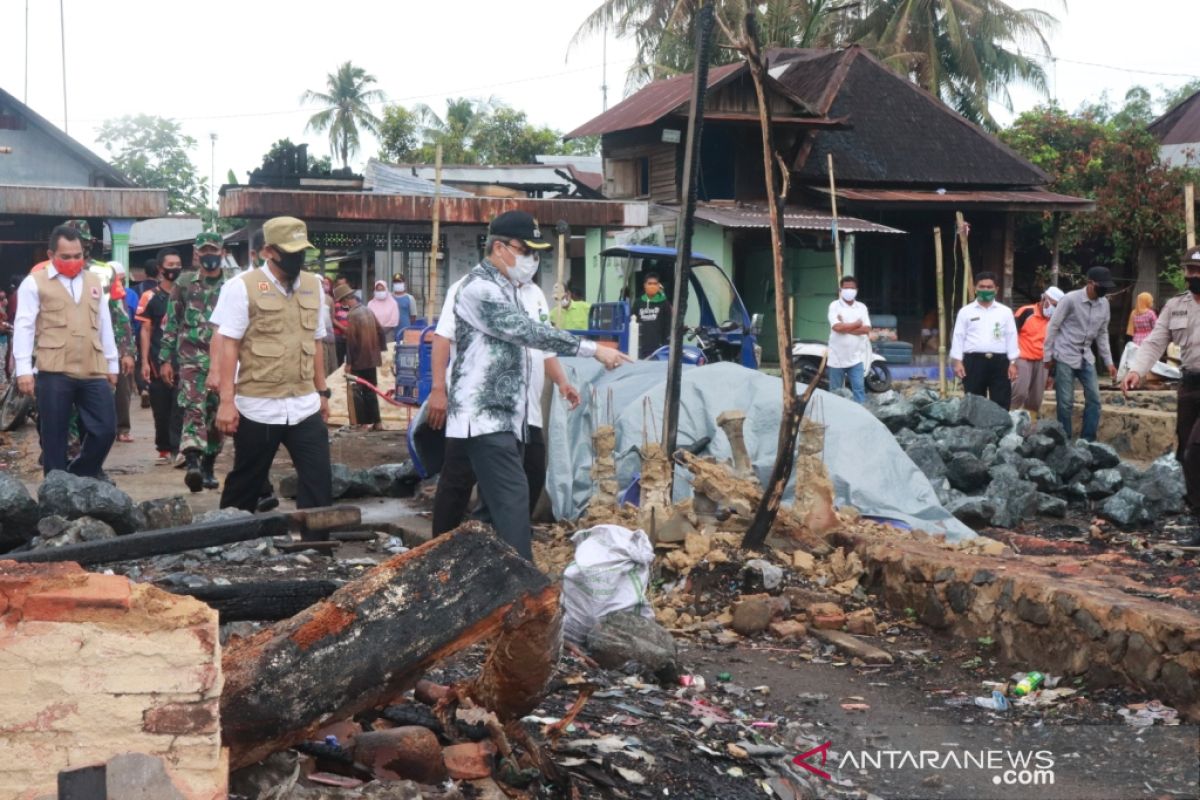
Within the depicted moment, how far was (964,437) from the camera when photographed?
10828 millimetres

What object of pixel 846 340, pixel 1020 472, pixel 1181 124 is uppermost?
pixel 1181 124

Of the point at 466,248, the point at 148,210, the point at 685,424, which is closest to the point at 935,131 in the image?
the point at 466,248

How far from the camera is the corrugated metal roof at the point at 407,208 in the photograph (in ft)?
75.5

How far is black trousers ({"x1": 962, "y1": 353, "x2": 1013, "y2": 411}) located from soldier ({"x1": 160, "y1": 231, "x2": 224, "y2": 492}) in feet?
22.0

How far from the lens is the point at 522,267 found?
5863 mm

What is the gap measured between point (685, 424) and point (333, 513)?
2538 mm

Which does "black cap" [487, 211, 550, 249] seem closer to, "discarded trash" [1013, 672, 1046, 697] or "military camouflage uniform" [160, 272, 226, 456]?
"discarded trash" [1013, 672, 1046, 697]

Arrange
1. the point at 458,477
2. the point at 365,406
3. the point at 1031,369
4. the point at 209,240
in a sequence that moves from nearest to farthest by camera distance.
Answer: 1. the point at 458,477
2. the point at 209,240
3. the point at 1031,369
4. the point at 365,406

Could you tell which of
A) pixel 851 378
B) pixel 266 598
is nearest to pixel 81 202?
pixel 851 378

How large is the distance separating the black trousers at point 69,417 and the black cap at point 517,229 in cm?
350

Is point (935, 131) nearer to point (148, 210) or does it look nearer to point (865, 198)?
point (865, 198)

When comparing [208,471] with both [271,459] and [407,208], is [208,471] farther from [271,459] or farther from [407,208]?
[407,208]

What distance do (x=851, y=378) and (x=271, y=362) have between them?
931cm

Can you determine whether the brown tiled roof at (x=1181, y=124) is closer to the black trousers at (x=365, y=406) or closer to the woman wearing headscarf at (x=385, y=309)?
the woman wearing headscarf at (x=385, y=309)
